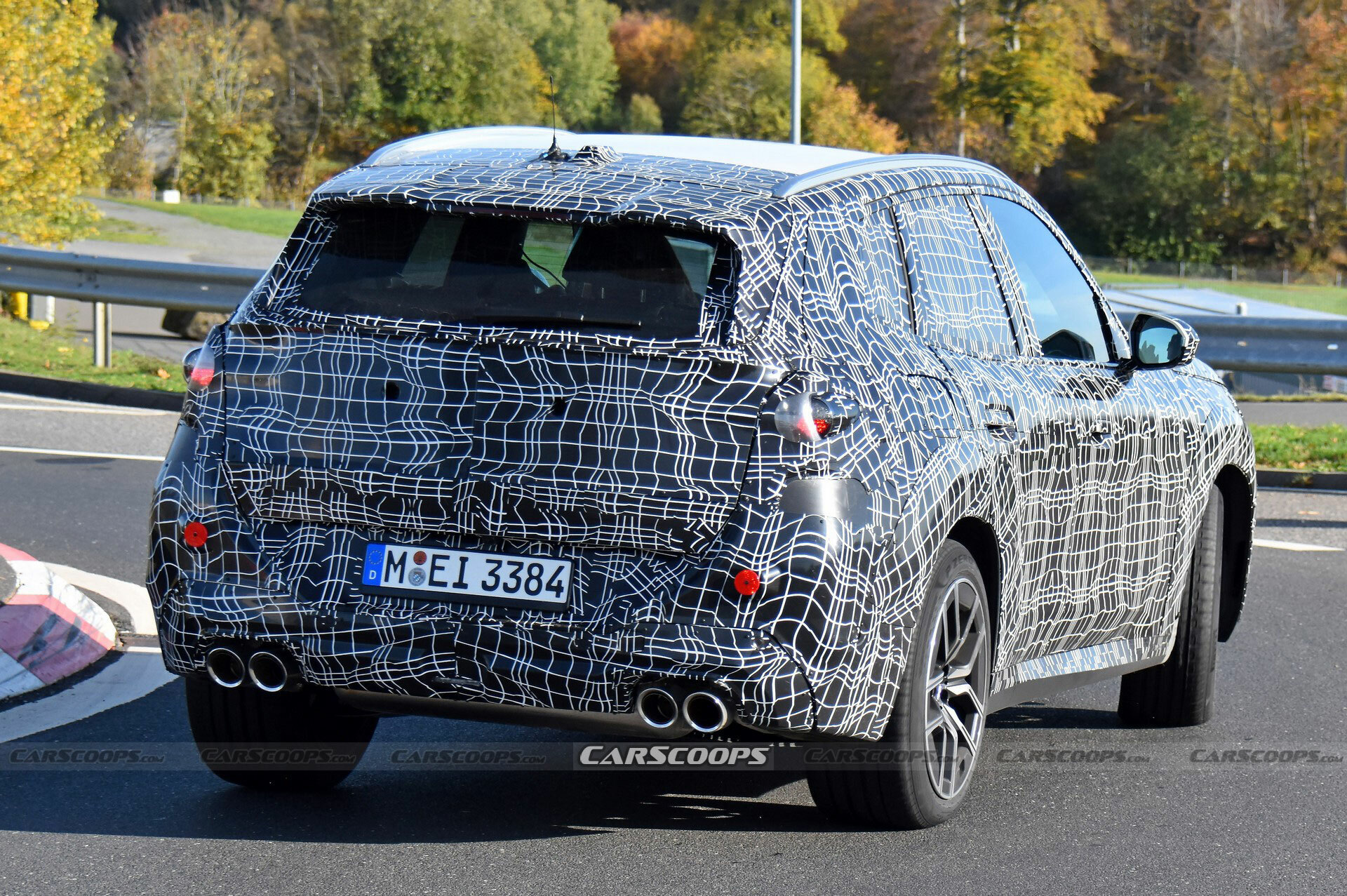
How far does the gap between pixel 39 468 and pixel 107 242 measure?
44.5 metres

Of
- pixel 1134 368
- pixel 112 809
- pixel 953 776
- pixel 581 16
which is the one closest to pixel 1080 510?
pixel 1134 368

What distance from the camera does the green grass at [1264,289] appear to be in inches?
2667

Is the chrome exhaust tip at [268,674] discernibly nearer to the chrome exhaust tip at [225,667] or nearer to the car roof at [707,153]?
the chrome exhaust tip at [225,667]

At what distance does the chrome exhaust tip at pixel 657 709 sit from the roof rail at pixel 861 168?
121 centimetres

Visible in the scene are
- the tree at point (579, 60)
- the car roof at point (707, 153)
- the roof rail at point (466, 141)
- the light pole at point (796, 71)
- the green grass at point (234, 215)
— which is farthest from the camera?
the tree at point (579, 60)

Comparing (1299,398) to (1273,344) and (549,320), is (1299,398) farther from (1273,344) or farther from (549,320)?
(549,320)

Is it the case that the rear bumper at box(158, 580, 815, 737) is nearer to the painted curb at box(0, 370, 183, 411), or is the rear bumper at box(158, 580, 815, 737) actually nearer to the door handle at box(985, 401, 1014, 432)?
the door handle at box(985, 401, 1014, 432)

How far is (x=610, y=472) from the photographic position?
3.91 metres

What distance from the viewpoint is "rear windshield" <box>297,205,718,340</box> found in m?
4.06

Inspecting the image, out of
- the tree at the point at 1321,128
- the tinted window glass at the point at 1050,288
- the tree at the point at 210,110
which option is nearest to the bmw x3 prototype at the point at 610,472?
the tinted window glass at the point at 1050,288

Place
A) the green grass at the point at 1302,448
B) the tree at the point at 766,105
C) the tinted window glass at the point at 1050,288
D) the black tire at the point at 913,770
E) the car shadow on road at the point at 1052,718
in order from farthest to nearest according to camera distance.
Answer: the tree at the point at 766,105
the green grass at the point at 1302,448
the car shadow on road at the point at 1052,718
the tinted window glass at the point at 1050,288
the black tire at the point at 913,770

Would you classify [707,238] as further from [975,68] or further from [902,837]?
[975,68]

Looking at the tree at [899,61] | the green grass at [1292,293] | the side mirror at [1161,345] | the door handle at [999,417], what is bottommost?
the green grass at [1292,293]

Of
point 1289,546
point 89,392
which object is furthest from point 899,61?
point 1289,546
